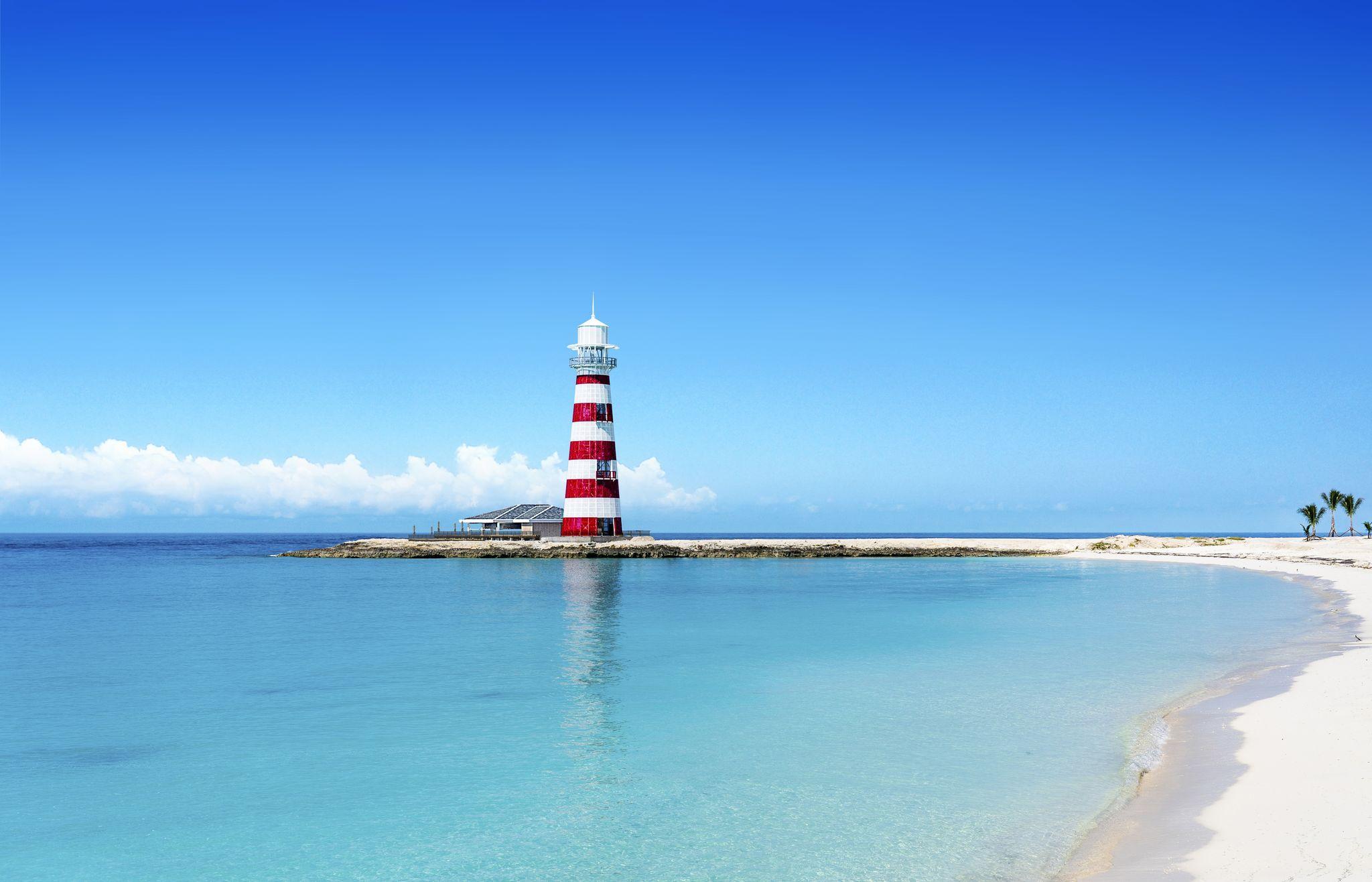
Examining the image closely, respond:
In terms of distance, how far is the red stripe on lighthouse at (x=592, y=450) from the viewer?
6159cm

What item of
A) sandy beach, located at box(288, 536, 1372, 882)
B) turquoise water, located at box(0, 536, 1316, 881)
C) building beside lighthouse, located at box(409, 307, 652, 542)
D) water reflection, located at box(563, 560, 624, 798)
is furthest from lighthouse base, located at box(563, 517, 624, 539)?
sandy beach, located at box(288, 536, 1372, 882)

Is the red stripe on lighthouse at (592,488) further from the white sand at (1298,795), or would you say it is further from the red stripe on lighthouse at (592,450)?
the white sand at (1298,795)

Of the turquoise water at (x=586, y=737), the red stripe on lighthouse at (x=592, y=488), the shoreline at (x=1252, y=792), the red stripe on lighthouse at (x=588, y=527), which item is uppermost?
the red stripe on lighthouse at (x=592, y=488)

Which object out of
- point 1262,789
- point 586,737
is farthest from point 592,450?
point 1262,789

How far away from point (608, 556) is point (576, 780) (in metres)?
58.9

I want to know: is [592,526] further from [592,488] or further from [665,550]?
[665,550]

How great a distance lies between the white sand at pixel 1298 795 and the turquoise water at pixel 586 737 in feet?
4.95

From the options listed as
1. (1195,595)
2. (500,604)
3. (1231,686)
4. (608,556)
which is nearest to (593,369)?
(608,556)

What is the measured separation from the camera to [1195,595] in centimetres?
4184

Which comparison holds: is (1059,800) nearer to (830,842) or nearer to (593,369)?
(830,842)

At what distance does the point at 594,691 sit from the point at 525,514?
212ft

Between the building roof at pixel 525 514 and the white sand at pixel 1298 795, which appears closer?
the white sand at pixel 1298 795

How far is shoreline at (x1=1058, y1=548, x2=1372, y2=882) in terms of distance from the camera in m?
8.65

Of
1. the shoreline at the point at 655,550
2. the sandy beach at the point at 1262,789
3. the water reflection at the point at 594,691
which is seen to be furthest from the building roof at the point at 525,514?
the sandy beach at the point at 1262,789
